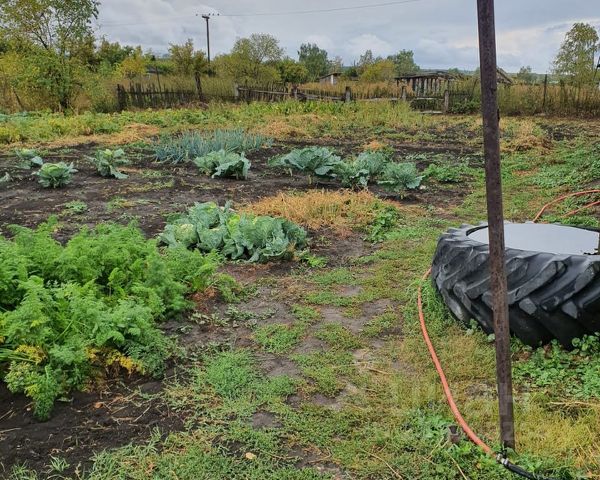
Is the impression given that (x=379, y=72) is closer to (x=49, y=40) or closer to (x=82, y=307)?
(x=49, y=40)

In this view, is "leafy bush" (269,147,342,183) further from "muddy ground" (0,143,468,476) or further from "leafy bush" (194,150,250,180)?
"leafy bush" (194,150,250,180)

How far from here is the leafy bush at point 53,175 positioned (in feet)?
21.9

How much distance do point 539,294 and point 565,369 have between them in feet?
1.24

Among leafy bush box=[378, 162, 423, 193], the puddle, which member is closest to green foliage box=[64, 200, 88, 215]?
leafy bush box=[378, 162, 423, 193]

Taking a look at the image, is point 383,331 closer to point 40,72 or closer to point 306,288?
point 306,288

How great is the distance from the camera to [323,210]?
535 cm

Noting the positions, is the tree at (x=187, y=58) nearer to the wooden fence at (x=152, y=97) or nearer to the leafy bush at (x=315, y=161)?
the wooden fence at (x=152, y=97)

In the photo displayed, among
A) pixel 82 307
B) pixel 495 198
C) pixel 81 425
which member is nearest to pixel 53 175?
pixel 82 307

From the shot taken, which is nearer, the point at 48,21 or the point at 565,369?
the point at 565,369

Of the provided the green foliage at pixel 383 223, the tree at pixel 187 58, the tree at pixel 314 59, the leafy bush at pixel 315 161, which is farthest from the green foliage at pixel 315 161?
the tree at pixel 314 59

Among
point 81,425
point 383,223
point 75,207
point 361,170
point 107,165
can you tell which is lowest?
point 81,425

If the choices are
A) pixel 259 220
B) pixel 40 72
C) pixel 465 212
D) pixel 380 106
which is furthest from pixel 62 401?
pixel 380 106

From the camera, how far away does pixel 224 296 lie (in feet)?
11.3

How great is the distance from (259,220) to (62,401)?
7.78 feet
